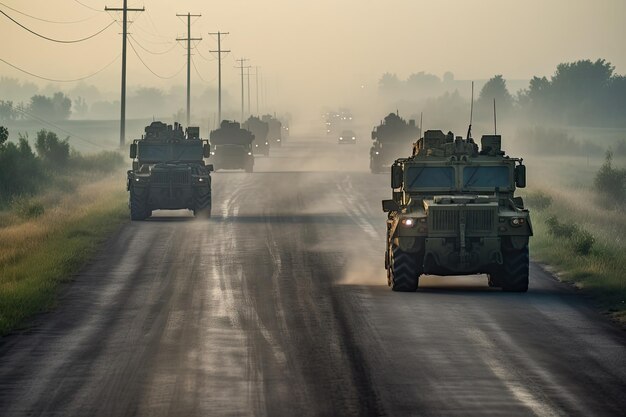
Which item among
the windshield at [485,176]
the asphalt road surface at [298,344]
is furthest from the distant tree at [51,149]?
the windshield at [485,176]

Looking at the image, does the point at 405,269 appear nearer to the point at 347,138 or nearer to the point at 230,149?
the point at 230,149

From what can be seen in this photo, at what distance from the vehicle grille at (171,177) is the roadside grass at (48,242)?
184 centimetres

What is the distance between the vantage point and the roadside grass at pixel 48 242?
23.5 metres

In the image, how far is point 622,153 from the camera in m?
128

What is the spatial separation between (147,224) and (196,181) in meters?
2.39

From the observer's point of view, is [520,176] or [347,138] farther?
[347,138]

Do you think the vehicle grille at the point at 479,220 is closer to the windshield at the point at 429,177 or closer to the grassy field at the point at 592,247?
the windshield at the point at 429,177

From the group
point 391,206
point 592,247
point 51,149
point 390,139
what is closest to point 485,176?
point 391,206

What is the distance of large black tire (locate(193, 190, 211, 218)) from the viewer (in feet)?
135

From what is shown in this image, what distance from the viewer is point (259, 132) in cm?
9625

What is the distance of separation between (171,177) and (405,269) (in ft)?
58.6

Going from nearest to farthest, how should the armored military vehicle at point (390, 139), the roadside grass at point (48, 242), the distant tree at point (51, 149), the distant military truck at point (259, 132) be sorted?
1. the roadside grass at point (48, 242)
2. the distant tree at point (51, 149)
3. the armored military vehicle at point (390, 139)
4. the distant military truck at point (259, 132)

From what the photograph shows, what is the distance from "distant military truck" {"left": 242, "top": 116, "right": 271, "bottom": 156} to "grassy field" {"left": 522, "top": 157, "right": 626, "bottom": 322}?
104 feet

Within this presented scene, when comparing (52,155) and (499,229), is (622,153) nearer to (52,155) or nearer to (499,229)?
(52,155)
